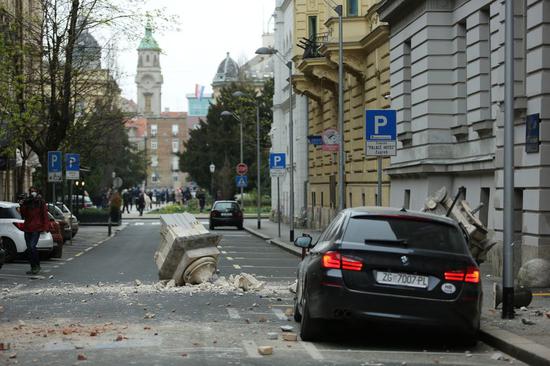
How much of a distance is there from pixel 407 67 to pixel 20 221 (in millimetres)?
10455

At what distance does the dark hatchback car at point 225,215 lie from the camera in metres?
55.1

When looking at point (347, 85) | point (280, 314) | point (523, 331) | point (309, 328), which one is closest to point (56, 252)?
point (347, 85)

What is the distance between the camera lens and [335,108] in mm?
44156

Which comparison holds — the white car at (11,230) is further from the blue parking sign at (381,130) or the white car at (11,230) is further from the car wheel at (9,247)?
the blue parking sign at (381,130)

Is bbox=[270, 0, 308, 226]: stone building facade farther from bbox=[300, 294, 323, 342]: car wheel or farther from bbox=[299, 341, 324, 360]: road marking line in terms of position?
bbox=[299, 341, 324, 360]: road marking line

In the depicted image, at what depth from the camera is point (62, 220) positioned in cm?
3512

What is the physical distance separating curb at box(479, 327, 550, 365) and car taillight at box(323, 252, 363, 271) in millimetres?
1656

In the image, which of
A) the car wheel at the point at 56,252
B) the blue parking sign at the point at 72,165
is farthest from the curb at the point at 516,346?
the blue parking sign at the point at 72,165

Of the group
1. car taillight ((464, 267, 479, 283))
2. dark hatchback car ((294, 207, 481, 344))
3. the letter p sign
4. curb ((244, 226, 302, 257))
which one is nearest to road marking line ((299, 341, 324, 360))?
dark hatchback car ((294, 207, 481, 344))

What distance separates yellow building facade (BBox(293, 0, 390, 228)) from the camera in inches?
1380

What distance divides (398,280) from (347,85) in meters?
30.2

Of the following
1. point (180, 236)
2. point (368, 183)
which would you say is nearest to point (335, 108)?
point (368, 183)

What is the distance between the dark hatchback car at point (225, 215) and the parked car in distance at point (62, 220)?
629 inches

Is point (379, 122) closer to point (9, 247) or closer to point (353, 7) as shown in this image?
point (9, 247)
